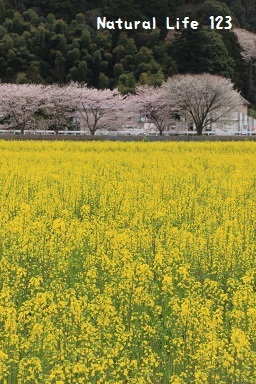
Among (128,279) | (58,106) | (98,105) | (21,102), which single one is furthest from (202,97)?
(128,279)

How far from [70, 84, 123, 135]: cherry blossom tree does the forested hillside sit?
450 cm

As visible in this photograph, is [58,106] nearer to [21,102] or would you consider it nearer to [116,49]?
[21,102]

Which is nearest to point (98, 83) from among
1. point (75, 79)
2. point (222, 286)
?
point (75, 79)

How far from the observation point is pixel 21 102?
46812 mm

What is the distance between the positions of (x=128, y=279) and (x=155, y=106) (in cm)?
4348

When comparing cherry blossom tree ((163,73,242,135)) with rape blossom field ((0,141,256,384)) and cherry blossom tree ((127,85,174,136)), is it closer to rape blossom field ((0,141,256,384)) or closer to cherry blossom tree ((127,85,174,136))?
cherry blossom tree ((127,85,174,136))

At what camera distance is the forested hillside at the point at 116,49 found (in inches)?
2270

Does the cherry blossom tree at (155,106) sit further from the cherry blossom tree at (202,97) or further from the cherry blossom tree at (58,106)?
the cherry blossom tree at (58,106)

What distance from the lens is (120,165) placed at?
14.3 meters

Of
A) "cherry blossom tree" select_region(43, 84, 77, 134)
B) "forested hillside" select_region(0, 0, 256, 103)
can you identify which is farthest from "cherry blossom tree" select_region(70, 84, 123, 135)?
"forested hillside" select_region(0, 0, 256, 103)

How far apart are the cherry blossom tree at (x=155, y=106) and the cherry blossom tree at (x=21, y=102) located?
7565mm

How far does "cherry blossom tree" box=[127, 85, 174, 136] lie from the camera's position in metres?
46.7

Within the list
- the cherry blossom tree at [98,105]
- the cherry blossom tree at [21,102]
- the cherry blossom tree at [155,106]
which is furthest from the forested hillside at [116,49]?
the cherry blossom tree at [21,102]

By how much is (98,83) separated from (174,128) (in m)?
11.7
